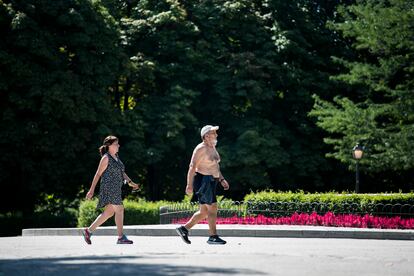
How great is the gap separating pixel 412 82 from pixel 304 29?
26.8 ft

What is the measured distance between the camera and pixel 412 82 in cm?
3316

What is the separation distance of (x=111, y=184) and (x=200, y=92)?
2311 cm

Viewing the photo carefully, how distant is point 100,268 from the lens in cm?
853

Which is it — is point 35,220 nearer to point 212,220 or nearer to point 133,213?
point 133,213

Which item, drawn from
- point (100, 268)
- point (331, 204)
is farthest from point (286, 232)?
point (100, 268)

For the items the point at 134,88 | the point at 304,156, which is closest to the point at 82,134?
the point at 134,88

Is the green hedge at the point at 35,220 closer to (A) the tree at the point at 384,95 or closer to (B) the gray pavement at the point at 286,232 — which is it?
(A) the tree at the point at 384,95

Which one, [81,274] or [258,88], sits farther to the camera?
[258,88]

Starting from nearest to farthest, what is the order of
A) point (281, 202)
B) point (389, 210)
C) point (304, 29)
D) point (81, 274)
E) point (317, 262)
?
1. point (81, 274)
2. point (317, 262)
3. point (389, 210)
4. point (281, 202)
5. point (304, 29)

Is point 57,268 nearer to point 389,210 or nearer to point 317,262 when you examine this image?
point 317,262

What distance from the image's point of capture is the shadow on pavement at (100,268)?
8.12 m


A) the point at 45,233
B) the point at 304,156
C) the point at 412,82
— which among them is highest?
the point at 412,82

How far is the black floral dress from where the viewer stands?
13.6 m

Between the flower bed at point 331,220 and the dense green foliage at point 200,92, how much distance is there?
513 inches
